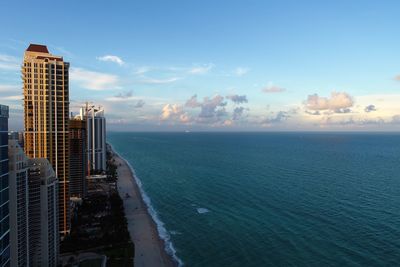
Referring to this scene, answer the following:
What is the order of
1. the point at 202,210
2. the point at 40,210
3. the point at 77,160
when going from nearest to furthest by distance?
the point at 40,210 → the point at 202,210 → the point at 77,160

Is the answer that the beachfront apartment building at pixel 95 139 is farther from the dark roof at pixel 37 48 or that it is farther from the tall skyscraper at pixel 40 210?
the tall skyscraper at pixel 40 210

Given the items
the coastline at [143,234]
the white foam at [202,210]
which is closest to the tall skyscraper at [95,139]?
the coastline at [143,234]

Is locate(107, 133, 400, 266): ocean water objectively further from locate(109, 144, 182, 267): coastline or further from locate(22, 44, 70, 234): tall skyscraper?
locate(22, 44, 70, 234): tall skyscraper

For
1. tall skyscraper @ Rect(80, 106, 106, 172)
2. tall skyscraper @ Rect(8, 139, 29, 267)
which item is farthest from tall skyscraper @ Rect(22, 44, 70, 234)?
tall skyscraper @ Rect(80, 106, 106, 172)

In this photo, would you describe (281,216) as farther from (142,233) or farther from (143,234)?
(142,233)

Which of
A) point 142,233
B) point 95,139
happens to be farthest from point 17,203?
point 95,139
